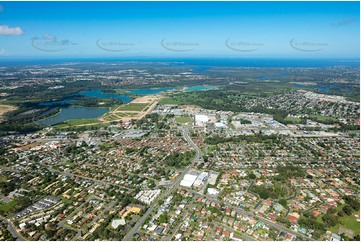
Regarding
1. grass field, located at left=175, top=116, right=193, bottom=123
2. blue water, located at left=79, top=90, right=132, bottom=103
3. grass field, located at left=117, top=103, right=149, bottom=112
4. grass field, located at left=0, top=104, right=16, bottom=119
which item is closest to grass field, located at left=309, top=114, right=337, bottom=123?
grass field, located at left=175, top=116, right=193, bottom=123

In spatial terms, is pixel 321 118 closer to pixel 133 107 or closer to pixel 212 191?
pixel 212 191

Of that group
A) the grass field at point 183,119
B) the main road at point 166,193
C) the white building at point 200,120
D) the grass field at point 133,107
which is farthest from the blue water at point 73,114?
the main road at point 166,193

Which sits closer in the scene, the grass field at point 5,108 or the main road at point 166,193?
the main road at point 166,193

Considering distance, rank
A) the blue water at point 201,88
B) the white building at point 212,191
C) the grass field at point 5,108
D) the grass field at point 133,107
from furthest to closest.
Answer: the blue water at point 201,88 < the grass field at point 133,107 < the grass field at point 5,108 < the white building at point 212,191

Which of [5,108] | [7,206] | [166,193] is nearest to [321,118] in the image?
[166,193]

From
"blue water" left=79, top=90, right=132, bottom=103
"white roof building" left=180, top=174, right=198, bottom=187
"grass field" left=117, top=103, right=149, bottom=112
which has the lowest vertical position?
"blue water" left=79, top=90, right=132, bottom=103

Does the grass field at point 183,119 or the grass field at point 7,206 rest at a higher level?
the grass field at point 7,206

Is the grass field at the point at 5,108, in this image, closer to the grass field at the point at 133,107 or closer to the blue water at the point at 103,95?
the blue water at the point at 103,95

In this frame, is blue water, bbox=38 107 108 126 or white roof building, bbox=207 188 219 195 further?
blue water, bbox=38 107 108 126

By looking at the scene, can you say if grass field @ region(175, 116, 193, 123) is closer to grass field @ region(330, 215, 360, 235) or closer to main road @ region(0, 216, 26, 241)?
grass field @ region(330, 215, 360, 235)

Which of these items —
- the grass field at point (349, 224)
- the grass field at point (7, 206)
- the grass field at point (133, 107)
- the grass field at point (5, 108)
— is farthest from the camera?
the grass field at point (133, 107)

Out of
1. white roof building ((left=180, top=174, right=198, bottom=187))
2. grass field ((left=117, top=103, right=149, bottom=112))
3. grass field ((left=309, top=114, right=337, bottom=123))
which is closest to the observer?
white roof building ((left=180, top=174, right=198, bottom=187))
